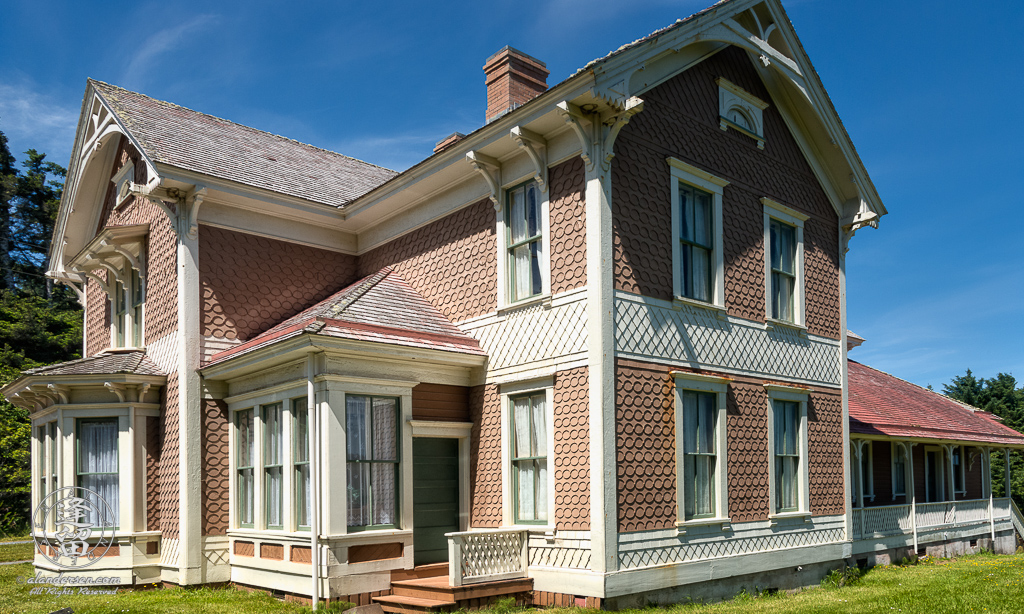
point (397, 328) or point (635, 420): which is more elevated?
point (397, 328)

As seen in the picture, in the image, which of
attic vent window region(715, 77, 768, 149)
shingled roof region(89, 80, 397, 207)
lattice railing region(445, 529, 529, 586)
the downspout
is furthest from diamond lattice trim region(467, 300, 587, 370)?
shingled roof region(89, 80, 397, 207)

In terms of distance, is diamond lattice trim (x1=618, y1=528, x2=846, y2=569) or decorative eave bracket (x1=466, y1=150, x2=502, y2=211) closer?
diamond lattice trim (x1=618, y1=528, x2=846, y2=569)

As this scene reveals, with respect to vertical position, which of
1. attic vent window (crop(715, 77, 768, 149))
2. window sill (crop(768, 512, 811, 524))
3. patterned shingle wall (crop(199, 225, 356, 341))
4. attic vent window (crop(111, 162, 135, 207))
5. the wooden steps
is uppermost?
attic vent window (crop(715, 77, 768, 149))

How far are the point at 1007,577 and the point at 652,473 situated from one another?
348 inches

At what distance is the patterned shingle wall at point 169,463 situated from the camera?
14.4 meters

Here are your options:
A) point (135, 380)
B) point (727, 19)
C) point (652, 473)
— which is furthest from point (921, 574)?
point (135, 380)

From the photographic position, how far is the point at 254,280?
1550 centimetres

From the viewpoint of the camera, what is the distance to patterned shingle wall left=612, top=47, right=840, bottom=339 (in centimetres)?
1224

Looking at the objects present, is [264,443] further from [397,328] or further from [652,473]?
[652,473]

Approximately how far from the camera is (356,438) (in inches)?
476

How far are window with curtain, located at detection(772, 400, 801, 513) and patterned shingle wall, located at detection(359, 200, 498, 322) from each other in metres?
5.50

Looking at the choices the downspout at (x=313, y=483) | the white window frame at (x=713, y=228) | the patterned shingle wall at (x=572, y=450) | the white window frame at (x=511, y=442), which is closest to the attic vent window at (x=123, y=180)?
the downspout at (x=313, y=483)

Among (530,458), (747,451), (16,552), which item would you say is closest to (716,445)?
(747,451)

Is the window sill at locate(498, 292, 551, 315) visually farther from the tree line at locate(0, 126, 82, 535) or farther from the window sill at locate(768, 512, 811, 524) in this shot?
the tree line at locate(0, 126, 82, 535)
